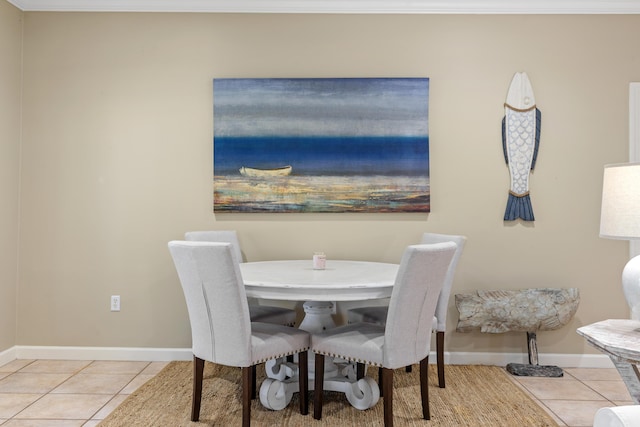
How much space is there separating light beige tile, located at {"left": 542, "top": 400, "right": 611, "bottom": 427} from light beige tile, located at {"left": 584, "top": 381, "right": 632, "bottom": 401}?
13cm

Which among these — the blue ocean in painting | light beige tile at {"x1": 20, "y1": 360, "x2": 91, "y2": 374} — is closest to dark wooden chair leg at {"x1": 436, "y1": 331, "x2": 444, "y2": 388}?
the blue ocean in painting

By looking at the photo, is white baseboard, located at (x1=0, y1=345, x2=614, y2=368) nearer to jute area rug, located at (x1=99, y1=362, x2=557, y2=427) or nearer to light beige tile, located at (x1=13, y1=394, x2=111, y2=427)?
jute area rug, located at (x1=99, y1=362, x2=557, y2=427)

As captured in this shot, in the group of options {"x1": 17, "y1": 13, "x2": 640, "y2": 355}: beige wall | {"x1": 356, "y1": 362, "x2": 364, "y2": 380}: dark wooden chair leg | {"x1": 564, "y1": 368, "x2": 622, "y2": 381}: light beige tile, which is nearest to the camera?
{"x1": 356, "y1": 362, "x2": 364, "y2": 380}: dark wooden chair leg

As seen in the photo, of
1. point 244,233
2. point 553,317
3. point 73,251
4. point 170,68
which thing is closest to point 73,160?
point 73,251

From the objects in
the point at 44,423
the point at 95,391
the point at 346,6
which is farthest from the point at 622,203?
the point at 95,391

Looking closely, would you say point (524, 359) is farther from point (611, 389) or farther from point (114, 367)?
point (114, 367)

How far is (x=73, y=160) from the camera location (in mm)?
3312

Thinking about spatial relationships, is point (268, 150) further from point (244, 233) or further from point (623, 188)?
point (623, 188)

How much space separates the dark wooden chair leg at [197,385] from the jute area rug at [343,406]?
53 mm

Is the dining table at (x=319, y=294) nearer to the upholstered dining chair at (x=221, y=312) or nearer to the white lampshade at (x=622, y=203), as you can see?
the upholstered dining chair at (x=221, y=312)

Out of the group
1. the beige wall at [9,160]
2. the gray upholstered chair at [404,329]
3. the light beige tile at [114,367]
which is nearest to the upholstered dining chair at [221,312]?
the gray upholstered chair at [404,329]

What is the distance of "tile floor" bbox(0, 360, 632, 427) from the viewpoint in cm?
236

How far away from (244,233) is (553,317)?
84.4 inches

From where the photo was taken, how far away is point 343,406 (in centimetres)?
244
